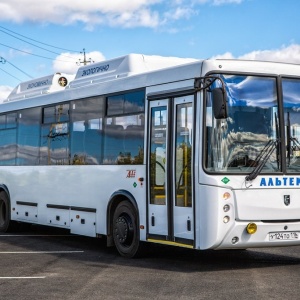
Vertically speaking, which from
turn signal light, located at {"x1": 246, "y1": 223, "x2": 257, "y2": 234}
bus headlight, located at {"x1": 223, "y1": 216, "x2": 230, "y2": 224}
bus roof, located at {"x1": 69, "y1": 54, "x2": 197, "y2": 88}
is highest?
bus roof, located at {"x1": 69, "y1": 54, "x2": 197, "y2": 88}

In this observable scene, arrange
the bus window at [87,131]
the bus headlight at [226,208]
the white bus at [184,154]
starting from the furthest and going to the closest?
the bus window at [87,131]
the white bus at [184,154]
the bus headlight at [226,208]

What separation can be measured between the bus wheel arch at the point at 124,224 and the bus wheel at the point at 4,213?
17.7 feet

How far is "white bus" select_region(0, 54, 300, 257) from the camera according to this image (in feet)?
36.1

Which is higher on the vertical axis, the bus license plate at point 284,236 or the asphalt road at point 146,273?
the bus license plate at point 284,236

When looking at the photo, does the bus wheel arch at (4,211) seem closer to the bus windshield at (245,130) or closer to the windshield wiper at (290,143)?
the bus windshield at (245,130)

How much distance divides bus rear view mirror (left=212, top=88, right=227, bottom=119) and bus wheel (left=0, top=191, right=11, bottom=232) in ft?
28.8

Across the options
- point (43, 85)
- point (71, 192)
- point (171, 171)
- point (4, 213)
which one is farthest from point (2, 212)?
point (171, 171)

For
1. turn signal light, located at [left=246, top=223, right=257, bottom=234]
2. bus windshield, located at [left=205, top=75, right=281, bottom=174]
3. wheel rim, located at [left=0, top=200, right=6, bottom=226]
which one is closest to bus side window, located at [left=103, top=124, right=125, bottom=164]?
bus windshield, located at [left=205, top=75, right=281, bottom=174]

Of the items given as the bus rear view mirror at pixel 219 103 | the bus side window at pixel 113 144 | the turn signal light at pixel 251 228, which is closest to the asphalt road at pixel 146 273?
the turn signal light at pixel 251 228

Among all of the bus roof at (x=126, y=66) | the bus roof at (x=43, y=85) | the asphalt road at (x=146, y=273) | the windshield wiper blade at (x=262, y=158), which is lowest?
the asphalt road at (x=146, y=273)

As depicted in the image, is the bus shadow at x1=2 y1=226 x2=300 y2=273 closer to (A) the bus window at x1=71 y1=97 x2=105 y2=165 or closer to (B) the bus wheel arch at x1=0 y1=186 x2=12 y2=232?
(B) the bus wheel arch at x1=0 y1=186 x2=12 y2=232

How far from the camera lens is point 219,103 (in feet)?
35.2

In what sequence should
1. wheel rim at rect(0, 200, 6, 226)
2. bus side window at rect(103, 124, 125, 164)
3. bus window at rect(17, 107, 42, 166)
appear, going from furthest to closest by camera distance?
wheel rim at rect(0, 200, 6, 226), bus window at rect(17, 107, 42, 166), bus side window at rect(103, 124, 125, 164)

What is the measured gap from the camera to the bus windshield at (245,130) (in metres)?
11.0
